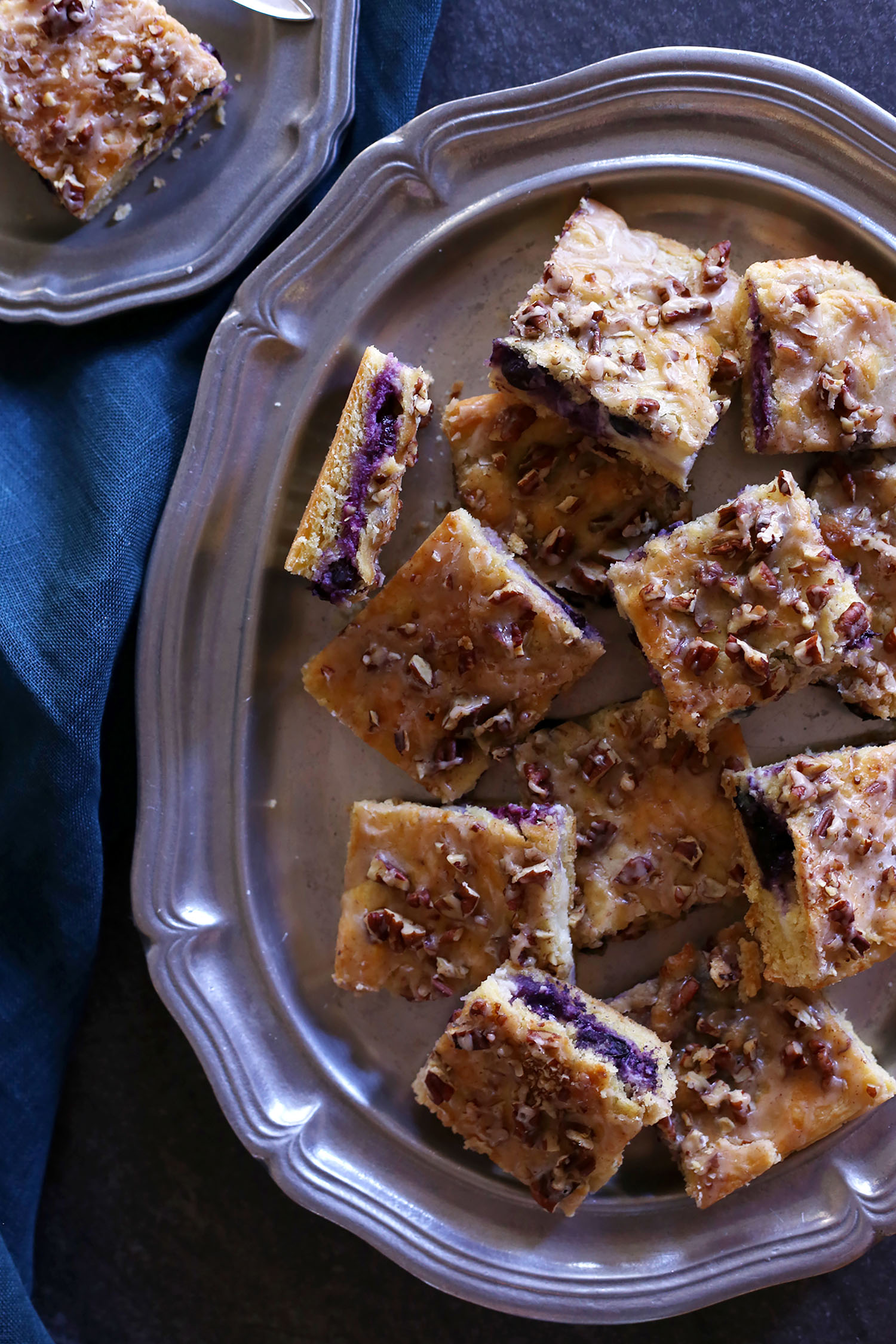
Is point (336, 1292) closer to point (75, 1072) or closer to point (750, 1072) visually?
point (75, 1072)

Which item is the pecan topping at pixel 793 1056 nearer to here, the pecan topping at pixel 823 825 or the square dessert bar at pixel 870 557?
the pecan topping at pixel 823 825

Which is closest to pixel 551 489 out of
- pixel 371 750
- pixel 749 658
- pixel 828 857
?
pixel 749 658

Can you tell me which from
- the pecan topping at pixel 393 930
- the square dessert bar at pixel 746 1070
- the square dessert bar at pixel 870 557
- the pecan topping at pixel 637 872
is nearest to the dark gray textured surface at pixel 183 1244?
the square dessert bar at pixel 746 1070

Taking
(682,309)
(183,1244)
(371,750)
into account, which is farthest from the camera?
(183,1244)

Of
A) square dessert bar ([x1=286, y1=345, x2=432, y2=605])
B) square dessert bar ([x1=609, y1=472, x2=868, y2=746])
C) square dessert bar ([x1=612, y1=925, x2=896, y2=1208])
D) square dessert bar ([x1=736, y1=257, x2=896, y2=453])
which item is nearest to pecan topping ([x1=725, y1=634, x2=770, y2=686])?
square dessert bar ([x1=609, y1=472, x2=868, y2=746])

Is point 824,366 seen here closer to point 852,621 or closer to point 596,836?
point 852,621

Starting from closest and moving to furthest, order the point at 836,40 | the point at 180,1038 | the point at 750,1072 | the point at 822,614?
the point at 822,614, the point at 750,1072, the point at 836,40, the point at 180,1038

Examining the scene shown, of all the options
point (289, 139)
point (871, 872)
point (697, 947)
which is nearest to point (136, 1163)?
point (697, 947)
